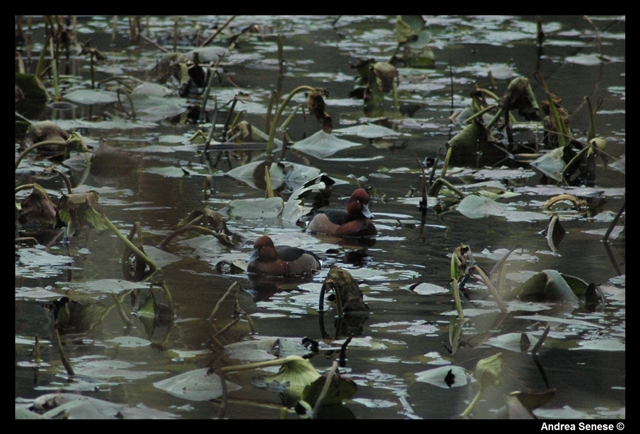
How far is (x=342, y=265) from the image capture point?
6.44 meters

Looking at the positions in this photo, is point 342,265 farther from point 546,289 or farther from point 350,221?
point 546,289

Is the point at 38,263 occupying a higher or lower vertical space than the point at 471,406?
lower

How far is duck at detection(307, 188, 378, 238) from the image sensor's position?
703 centimetres

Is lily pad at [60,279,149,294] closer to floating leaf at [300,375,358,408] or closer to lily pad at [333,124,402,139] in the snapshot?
floating leaf at [300,375,358,408]

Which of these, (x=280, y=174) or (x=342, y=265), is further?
(x=280, y=174)

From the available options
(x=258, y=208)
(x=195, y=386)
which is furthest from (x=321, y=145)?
(x=195, y=386)

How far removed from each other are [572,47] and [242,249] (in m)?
9.37

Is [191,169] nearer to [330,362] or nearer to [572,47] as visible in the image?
[330,362]

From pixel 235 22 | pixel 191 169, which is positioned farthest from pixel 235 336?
pixel 235 22

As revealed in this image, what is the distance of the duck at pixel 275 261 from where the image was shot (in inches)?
242

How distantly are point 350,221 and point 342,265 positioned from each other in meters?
0.69

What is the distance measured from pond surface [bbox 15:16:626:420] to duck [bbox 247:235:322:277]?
0.37 ft

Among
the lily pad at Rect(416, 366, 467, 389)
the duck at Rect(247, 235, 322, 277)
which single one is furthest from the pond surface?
the duck at Rect(247, 235, 322, 277)

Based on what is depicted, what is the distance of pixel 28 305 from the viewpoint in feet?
17.5
